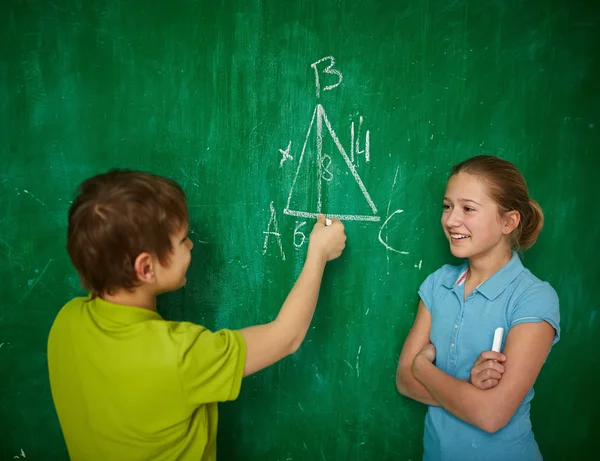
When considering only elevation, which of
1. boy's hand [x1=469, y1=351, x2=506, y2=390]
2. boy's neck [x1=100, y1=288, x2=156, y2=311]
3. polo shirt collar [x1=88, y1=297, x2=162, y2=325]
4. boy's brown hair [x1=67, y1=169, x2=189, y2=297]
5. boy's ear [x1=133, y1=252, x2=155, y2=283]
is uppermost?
boy's brown hair [x1=67, y1=169, x2=189, y2=297]

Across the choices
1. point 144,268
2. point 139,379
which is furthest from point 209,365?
point 144,268

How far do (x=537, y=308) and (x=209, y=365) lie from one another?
825mm

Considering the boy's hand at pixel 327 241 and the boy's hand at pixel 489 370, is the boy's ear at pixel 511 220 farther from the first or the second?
the boy's hand at pixel 327 241

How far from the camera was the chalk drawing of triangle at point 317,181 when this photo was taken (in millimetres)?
1505

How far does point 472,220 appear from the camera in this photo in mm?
1223

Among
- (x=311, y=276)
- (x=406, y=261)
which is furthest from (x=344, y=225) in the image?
(x=311, y=276)

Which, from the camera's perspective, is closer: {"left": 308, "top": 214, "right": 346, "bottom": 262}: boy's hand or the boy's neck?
the boy's neck

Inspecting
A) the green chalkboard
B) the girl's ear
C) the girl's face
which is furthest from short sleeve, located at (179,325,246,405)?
the girl's ear

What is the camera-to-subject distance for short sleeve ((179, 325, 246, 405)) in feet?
3.25

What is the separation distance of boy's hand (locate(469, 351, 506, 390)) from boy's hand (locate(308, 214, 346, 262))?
19.6 inches

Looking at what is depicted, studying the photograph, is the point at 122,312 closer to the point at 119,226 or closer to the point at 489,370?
the point at 119,226

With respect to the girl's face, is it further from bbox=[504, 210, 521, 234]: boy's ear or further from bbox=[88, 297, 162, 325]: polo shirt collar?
bbox=[88, 297, 162, 325]: polo shirt collar

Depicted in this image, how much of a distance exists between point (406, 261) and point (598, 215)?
67cm

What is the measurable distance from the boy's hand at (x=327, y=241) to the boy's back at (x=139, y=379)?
1.27 ft
